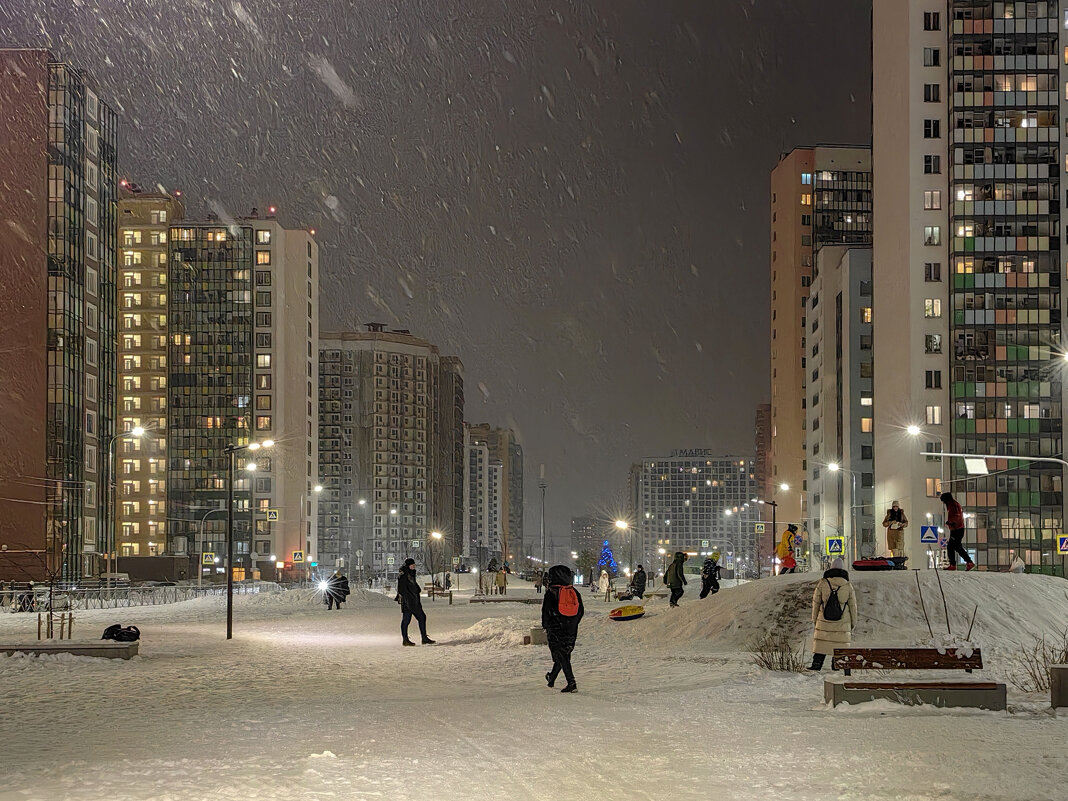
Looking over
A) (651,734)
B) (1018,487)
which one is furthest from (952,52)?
(651,734)

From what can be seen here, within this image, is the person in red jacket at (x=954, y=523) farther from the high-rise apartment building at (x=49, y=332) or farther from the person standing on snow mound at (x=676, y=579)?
the high-rise apartment building at (x=49, y=332)

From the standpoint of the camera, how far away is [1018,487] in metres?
84.2

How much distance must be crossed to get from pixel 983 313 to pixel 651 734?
81.3 m

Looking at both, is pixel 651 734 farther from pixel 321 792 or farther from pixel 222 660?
pixel 222 660

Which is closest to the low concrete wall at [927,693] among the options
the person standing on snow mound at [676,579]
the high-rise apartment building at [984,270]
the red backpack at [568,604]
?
the red backpack at [568,604]

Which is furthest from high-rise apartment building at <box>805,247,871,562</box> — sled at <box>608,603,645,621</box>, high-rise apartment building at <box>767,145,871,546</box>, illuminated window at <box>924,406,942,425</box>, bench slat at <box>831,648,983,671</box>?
bench slat at <box>831,648,983,671</box>

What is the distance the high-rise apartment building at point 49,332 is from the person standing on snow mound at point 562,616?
6204 centimetres

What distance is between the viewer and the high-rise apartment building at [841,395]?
10781 cm

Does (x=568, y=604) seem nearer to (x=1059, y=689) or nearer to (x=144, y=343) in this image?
(x=1059, y=689)

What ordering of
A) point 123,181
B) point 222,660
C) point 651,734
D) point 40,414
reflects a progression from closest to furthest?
1. point 651,734
2. point 222,660
3. point 40,414
4. point 123,181

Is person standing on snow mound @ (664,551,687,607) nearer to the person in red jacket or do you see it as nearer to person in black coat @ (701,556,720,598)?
person in black coat @ (701,556,720,598)

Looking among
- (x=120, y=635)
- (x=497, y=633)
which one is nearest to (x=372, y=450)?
(x=497, y=633)

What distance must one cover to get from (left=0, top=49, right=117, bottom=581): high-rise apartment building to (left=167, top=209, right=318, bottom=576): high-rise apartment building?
47.7 meters

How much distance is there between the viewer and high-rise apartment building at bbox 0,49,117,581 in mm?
72812
